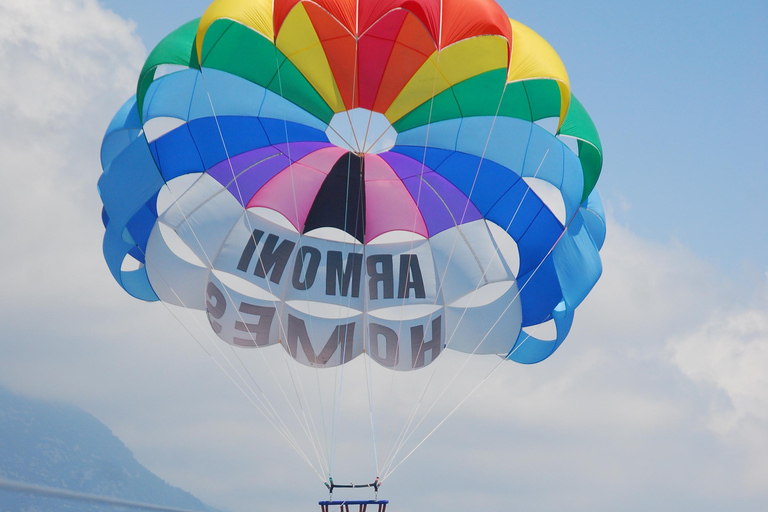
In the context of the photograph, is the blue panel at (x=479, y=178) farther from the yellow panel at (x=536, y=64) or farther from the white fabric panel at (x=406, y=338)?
the white fabric panel at (x=406, y=338)

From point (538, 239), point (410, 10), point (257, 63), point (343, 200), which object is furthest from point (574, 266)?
point (257, 63)

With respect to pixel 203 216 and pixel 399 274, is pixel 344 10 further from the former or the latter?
pixel 399 274

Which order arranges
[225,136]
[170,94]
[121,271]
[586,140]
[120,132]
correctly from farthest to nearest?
[121,271] → [120,132] → [225,136] → [170,94] → [586,140]

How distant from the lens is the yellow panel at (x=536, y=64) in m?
7.43

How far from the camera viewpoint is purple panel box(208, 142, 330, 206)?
8797 millimetres

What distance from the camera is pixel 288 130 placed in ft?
28.2

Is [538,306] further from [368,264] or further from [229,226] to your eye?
[229,226]

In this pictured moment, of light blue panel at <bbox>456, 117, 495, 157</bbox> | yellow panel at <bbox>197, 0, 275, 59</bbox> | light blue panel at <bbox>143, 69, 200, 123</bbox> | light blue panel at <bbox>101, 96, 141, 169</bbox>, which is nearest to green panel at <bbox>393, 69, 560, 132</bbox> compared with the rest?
light blue panel at <bbox>456, 117, 495, 157</bbox>

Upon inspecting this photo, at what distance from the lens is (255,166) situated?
29.1ft

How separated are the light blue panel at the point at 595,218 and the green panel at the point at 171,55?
459cm

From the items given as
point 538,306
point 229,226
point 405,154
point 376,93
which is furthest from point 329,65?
point 538,306

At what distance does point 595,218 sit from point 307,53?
3.83 metres

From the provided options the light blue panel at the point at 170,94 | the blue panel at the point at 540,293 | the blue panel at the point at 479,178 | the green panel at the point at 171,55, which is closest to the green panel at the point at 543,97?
the blue panel at the point at 479,178

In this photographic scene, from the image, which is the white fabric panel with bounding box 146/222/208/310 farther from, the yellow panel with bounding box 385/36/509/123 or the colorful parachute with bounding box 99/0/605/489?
the yellow panel with bounding box 385/36/509/123
